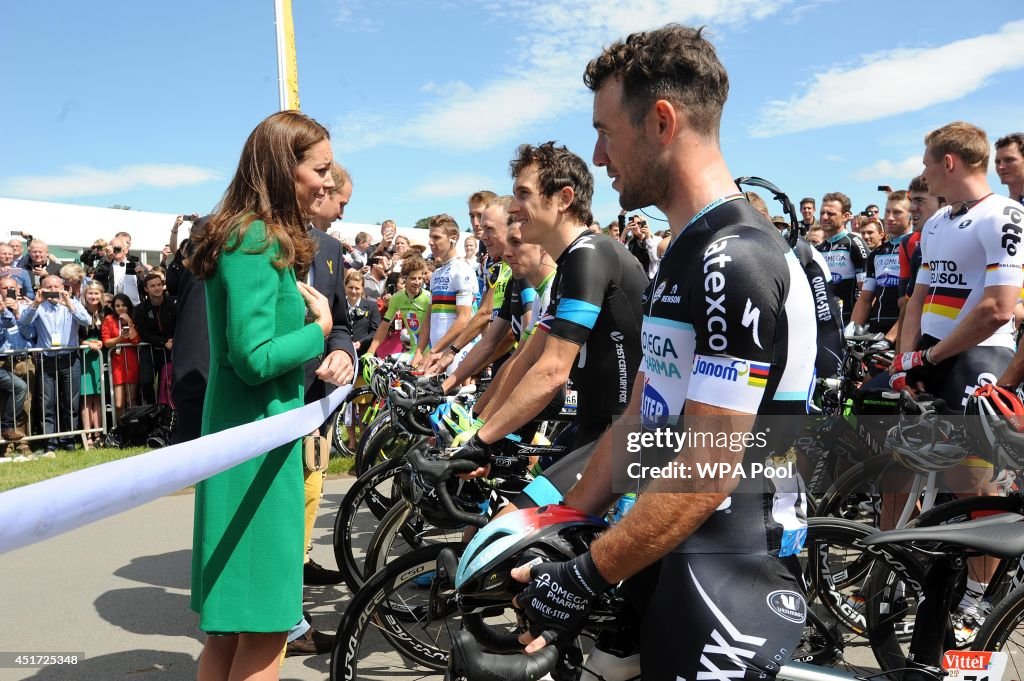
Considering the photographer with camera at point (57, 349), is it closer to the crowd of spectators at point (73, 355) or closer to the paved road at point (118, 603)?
the crowd of spectators at point (73, 355)

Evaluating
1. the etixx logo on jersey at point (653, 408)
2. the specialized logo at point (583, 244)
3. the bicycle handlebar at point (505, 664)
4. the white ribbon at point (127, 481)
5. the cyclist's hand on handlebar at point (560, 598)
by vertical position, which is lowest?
the bicycle handlebar at point (505, 664)

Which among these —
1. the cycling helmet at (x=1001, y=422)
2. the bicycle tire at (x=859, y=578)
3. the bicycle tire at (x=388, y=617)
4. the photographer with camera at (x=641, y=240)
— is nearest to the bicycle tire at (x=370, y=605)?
the bicycle tire at (x=388, y=617)

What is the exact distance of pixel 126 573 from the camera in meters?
5.30

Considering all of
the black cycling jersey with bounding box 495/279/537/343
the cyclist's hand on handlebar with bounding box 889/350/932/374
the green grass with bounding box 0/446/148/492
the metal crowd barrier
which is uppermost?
the black cycling jersey with bounding box 495/279/537/343

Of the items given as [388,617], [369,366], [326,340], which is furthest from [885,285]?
[388,617]

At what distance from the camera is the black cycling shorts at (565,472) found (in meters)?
2.53

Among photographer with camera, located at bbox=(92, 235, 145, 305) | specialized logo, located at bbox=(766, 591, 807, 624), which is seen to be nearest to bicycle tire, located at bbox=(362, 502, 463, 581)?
specialized logo, located at bbox=(766, 591, 807, 624)

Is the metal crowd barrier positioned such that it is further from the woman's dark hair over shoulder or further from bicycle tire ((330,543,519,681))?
the woman's dark hair over shoulder

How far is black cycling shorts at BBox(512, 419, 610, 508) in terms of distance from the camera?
2.53 meters

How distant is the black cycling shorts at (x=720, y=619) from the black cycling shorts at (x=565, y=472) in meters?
0.74

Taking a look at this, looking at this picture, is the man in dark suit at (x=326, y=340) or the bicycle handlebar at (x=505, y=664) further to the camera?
the man in dark suit at (x=326, y=340)

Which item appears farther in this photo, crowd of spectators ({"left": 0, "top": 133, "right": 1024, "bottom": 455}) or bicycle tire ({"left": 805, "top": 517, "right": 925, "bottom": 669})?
crowd of spectators ({"left": 0, "top": 133, "right": 1024, "bottom": 455})

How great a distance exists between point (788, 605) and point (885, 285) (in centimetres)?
690

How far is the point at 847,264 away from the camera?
358 inches
